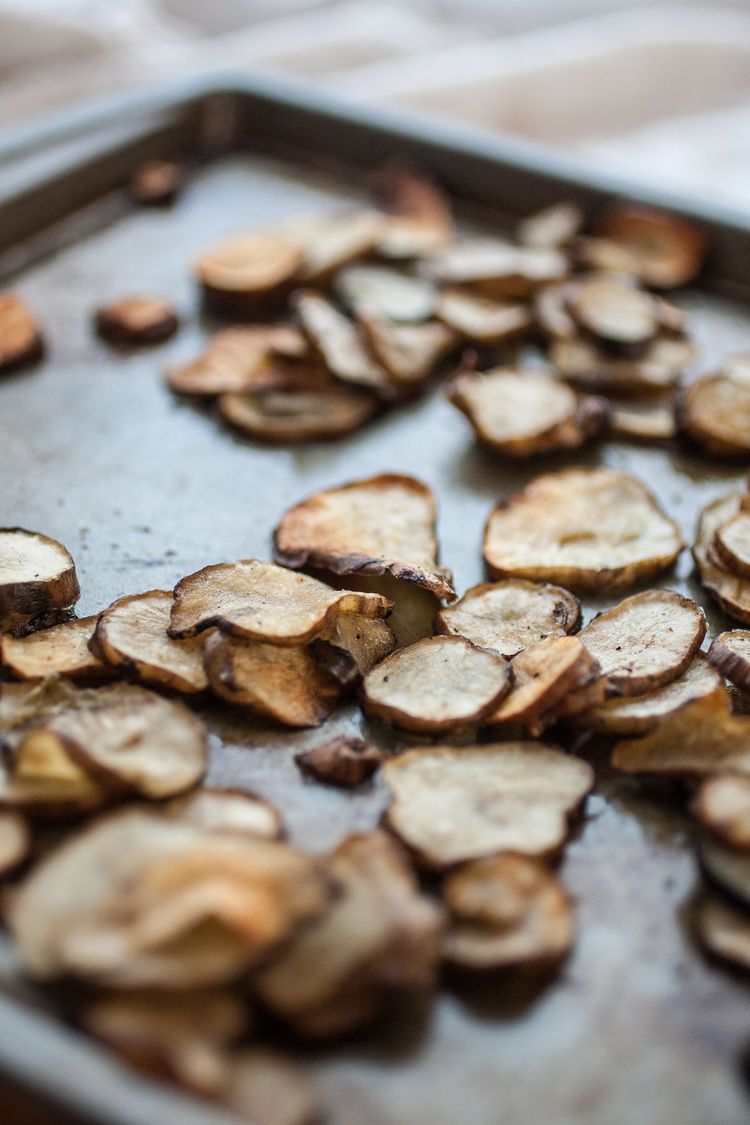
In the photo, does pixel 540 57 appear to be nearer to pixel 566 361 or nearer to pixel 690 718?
pixel 566 361

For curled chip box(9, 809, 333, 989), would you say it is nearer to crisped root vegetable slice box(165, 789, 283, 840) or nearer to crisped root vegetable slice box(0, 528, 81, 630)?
crisped root vegetable slice box(165, 789, 283, 840)

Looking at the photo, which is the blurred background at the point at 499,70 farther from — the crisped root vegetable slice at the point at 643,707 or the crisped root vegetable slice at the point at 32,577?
the crisped root vegetable slice at the point at 643,707

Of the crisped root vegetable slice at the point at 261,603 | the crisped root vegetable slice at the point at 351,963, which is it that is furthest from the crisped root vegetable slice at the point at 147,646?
the crisped root vegetable slice at the point at 351,963

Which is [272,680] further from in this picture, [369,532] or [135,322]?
[135,322]

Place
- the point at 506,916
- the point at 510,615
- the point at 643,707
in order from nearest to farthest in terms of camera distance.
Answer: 1. the point at 506,916
2. the point at 643,707
3. the point at 510,615

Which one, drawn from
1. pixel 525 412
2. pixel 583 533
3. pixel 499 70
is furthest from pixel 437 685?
pixel 499 70
